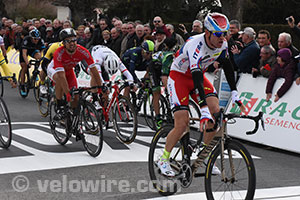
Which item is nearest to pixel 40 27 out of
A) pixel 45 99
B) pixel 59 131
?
pixel 45 99

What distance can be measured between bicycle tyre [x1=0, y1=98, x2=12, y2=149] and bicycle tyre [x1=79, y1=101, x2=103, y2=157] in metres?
1.16

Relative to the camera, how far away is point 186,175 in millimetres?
6035

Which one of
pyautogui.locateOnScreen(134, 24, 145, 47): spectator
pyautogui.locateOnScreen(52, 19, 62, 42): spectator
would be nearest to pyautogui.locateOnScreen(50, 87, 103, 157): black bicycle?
pyautogui.locateOnScreen(134, 24, 145, 47): spectator

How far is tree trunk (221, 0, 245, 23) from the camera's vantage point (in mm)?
30125

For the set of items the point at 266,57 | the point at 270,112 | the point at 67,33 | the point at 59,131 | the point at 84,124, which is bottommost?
the point at 59,131

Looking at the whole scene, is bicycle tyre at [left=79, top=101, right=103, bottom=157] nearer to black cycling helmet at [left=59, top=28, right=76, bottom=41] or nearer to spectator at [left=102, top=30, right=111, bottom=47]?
black cycling helmet at [left=59, top=28, right=76, bottom=41]

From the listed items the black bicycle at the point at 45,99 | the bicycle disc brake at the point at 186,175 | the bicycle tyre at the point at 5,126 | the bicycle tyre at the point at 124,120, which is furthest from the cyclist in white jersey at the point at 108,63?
the bicycle disc brake at the point at 186,175

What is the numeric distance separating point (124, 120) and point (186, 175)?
3629 mm

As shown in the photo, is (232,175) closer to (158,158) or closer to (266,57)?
(158,158)

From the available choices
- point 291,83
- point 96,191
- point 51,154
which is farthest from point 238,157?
point 291,83

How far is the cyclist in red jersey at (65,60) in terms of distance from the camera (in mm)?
8875

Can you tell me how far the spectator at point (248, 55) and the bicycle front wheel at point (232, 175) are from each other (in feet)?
18.9

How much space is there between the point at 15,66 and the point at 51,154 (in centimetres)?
1223

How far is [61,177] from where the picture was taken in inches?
283
